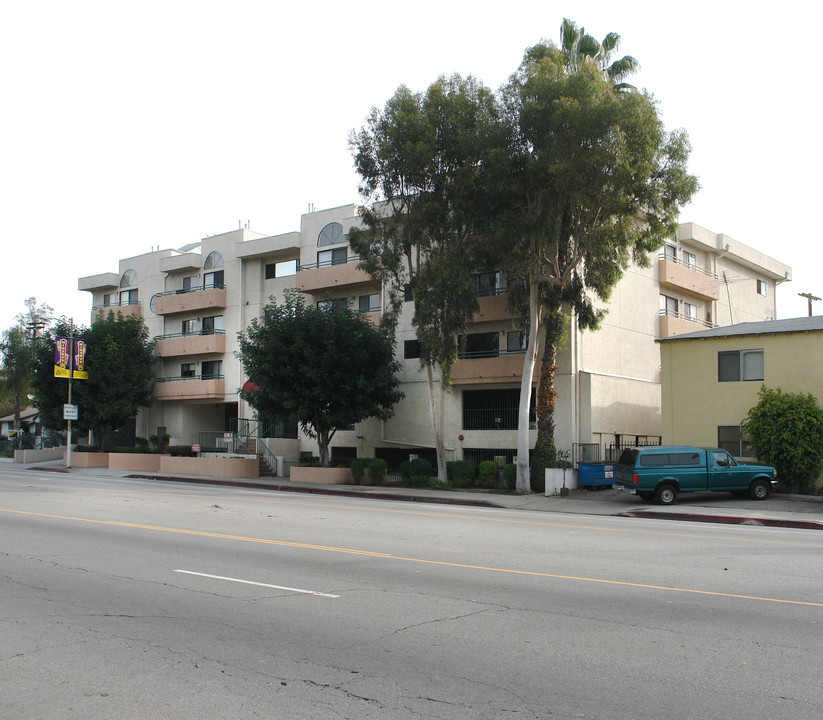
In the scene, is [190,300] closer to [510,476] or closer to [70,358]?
[70,358]

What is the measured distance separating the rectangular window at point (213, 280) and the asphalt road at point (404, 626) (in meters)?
34.0

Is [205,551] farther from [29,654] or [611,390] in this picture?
[611,390]

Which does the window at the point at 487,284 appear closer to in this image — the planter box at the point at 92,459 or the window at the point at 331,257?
the window at the point at 331,257

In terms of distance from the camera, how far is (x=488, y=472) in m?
30.0

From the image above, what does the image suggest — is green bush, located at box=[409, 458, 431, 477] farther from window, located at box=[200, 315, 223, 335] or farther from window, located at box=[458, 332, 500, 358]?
window, located at box=[200, 315, 223, 335]

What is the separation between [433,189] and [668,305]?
49.7 feet

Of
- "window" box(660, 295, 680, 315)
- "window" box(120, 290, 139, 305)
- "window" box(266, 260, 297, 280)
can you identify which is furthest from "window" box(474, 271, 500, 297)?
"window" box(120, 290, 139, 305)

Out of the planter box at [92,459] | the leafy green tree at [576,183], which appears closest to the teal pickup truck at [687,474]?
the leafy green tree at [576,183]

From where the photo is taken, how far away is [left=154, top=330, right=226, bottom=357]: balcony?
4550 centimetres

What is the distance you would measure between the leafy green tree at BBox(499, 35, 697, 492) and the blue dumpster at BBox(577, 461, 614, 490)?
153 cm

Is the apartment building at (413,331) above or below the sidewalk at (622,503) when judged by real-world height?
above

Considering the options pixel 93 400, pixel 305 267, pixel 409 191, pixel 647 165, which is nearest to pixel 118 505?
pixel 409 191

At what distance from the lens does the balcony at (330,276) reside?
38.7 meters

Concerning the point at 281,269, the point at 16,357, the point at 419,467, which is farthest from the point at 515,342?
the point at 16,357
